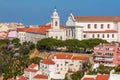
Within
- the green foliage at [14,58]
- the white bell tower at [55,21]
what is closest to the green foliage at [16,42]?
the green foliage at [14,58]

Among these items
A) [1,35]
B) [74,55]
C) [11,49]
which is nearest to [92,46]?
[74,55]

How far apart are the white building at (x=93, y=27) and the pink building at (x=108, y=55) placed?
388 inches

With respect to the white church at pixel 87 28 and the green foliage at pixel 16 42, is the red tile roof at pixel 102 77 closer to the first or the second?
the white church at pixel 87 28

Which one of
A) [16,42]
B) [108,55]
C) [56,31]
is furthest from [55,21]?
[108,55]

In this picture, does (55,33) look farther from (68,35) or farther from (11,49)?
(11,49)

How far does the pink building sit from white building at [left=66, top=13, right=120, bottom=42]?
9.86 m

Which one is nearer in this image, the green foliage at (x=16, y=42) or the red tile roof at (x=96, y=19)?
the red tile roof at (x=96, y=19)

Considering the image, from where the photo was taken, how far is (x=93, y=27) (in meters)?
67.9

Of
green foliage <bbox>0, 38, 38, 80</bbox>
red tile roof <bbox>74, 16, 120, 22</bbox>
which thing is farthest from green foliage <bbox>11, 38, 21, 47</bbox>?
red tile roof <bbox>74, 16, 120, 22</bbox>

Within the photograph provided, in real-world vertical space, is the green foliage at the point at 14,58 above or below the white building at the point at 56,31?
below

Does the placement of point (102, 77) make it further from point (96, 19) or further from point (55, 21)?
point (55, 21)

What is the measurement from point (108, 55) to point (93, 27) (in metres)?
13.1

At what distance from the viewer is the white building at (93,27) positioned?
66000 mm

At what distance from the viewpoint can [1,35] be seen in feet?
292
